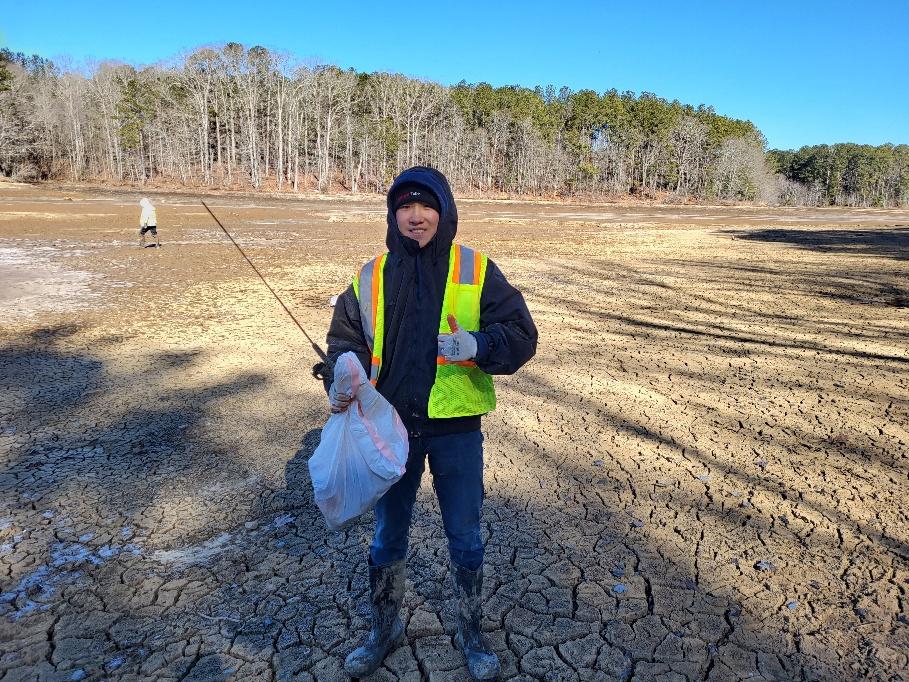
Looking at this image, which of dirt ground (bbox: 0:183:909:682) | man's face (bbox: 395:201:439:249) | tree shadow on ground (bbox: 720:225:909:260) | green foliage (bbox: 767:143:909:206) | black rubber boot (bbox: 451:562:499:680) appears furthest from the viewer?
green foliage (bbox: 767:143:909:206)

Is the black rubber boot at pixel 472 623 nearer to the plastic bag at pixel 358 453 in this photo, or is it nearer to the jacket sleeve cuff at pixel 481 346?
the plastic bag at pixel 358 453

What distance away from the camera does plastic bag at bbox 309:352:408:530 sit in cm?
207

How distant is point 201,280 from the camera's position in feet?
39.2

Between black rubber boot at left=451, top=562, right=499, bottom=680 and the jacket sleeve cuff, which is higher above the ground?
the jacket sleeve cuff

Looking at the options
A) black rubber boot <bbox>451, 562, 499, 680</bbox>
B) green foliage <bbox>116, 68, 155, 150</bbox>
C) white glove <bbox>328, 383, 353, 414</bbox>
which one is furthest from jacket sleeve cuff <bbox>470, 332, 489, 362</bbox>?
green foliage <bbox>116, 68, 155, 150</bbox>

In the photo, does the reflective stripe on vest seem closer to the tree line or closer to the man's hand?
the man's hand

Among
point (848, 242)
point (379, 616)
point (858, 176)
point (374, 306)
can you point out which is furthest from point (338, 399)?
point (858, 176)

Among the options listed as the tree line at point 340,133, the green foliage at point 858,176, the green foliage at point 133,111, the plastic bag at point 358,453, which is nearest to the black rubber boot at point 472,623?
the plastic bag at point 358,453

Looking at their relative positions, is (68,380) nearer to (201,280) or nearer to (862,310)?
(201,280)

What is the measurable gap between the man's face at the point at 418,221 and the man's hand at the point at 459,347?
382mm

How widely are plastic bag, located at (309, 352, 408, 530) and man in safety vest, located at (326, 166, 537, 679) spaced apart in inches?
2.9

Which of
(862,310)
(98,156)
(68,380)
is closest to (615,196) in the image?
(98,156)

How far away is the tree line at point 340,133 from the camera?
197 ft

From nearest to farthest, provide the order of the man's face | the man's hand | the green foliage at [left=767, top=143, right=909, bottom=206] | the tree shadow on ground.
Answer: the man's hand < the man's face < the tree shadow on ground < the green foliage at [left=767, top=143, right=909, bottom=206]
